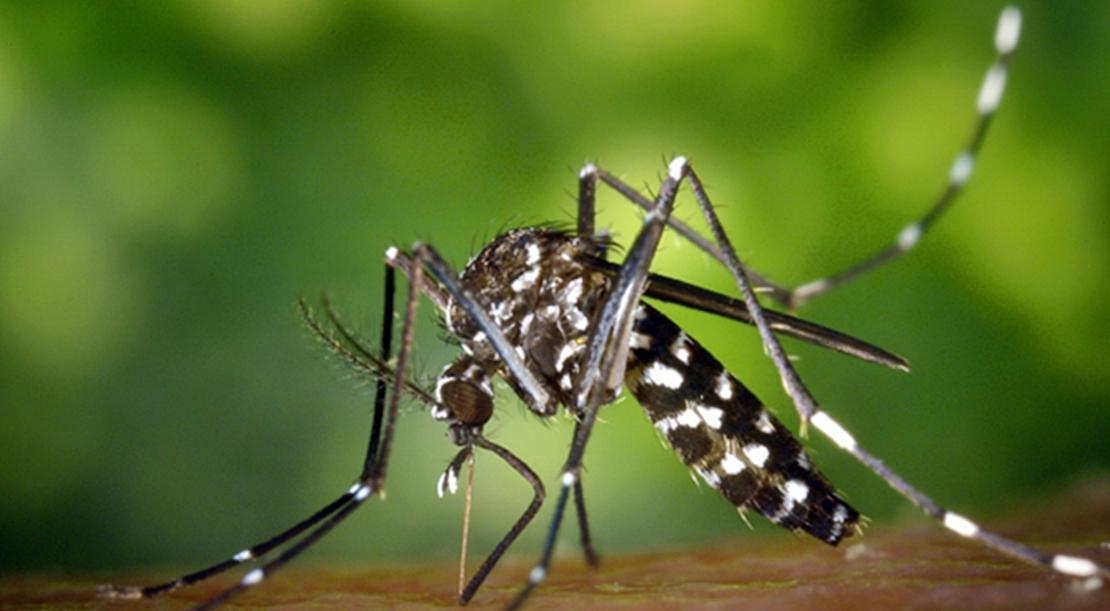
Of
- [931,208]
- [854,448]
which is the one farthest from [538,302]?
[931,208]

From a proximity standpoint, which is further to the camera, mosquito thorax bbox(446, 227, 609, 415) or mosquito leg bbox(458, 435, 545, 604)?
mosquito thorax bbox(446, 227, 609, 415)

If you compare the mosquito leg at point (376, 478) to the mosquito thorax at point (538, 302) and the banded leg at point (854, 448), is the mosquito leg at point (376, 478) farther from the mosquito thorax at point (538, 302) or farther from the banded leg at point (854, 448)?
the banded leg at point (854, 448)

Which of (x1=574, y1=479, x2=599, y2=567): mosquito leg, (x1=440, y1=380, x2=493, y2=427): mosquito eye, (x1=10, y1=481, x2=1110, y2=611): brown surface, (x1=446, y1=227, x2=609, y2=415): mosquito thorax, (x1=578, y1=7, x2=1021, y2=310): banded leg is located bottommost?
(x1=10, y1=481, x2=1110, y2=611): brown surface

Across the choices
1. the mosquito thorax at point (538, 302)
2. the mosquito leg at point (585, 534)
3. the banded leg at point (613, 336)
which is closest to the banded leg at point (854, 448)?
the banded leg at point (613, 336)

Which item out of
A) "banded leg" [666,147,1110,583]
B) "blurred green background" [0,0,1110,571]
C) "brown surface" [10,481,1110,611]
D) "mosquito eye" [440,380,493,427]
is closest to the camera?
"brown surface" [10,481,1110,611]

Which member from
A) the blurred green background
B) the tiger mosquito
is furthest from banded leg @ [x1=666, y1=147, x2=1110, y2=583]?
the blurred green background

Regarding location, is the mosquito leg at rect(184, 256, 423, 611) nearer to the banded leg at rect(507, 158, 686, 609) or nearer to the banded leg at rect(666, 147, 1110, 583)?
the banded leg at rect(507, 158, 686, 609)

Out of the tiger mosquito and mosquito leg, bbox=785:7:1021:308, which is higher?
mosquito leg, bbox=785:7:1021:308

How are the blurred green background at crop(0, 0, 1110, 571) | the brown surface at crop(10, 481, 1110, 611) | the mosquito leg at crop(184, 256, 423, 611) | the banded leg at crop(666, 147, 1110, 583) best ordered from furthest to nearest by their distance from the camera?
the blurred green background at crop(0, 0, 1110, 571) < the mosquito leg at crop(184, 256, 423, 611) < the banded leg at crop(666, 147, 1110, 583) < the brown surface at crop(10, 481, 1110, 611)
